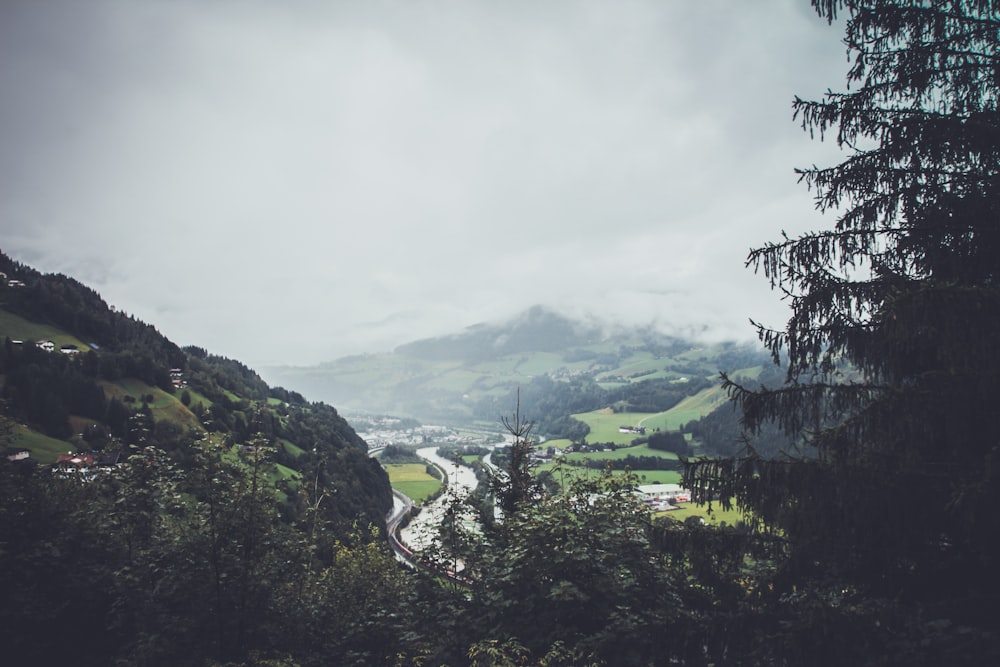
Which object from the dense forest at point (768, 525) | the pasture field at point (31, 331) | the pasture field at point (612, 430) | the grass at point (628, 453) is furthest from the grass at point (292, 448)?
the pasture field at point (612, 430)

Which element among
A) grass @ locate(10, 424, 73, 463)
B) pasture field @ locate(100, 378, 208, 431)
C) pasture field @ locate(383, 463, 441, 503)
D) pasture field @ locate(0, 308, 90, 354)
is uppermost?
pasture field @ locate(0, 308, 90, 354)

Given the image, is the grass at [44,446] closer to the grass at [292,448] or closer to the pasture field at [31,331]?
the grass at [292,448]

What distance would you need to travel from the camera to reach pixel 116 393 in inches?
2790

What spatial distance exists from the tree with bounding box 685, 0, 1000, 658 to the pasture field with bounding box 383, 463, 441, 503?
103 metres

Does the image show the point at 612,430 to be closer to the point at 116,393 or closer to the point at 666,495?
the point at 666,495

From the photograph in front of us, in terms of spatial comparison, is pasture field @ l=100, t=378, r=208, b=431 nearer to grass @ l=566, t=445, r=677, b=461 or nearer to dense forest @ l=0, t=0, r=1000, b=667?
dense forest @ l=0, t=0, r=1000, b=667

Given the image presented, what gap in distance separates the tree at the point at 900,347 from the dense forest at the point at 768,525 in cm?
3

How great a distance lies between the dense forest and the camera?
524cm

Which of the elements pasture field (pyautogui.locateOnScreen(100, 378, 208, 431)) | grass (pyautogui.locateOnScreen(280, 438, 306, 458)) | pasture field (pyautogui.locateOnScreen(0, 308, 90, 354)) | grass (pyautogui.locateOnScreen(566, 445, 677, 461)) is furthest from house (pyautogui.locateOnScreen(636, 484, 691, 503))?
pasture field (pyautogui.locateOnScreen(0, 308, 90, 354))

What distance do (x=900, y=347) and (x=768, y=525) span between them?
3.09 m

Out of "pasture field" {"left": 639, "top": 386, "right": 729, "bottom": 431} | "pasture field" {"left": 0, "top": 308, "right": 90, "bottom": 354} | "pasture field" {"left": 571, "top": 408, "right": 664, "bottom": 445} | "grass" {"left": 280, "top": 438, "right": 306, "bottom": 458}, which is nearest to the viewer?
"pasture field" {"left": 0, "top": 308, "right": 90, "bottom": 354}

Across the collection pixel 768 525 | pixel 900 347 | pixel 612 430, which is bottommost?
pixel 612 430

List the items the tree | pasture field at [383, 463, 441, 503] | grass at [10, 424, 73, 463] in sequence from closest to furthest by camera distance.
→ the tree
grass at [10, 424, 73, 463]
pasture field at [383, 463, 441, 503]

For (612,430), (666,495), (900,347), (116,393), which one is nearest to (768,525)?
(900,347)
